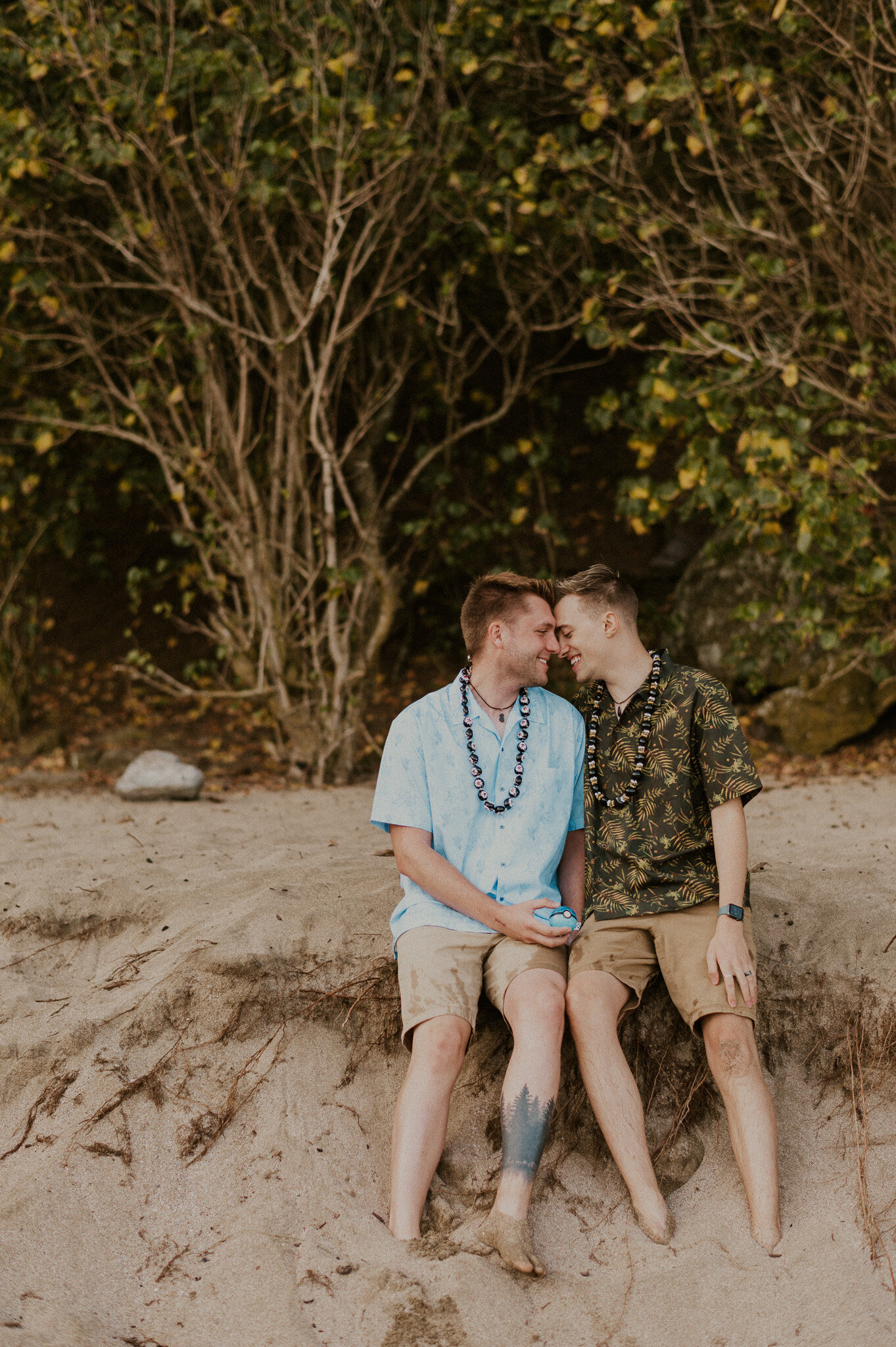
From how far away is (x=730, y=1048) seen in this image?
96.4 inches

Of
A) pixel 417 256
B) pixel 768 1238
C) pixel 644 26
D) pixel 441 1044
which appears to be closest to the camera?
pixel 768 1238

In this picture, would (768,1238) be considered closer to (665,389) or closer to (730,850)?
(730,850)

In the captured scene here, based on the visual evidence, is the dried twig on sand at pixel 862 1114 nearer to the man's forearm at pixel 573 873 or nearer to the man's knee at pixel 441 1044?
the man's forearm at pixel 573 873

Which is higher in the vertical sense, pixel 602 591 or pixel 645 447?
pixel 645 447

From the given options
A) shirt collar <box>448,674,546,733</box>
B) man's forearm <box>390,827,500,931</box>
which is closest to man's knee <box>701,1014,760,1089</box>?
man's forearm <box>390,827,500,931</box>

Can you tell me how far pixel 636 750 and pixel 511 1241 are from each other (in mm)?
1155

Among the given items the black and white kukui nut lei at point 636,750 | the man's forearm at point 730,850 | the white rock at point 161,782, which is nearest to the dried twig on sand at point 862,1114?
the man's forearm at point 730,850

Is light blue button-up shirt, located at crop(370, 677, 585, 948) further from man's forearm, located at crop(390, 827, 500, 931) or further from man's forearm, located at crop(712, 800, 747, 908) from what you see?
man's forearm, located at crop(712, 800, 747, 908)

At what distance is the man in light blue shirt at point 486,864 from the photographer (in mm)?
2363

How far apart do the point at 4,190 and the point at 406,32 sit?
2097 mm

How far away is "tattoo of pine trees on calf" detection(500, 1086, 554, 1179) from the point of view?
2.31 m

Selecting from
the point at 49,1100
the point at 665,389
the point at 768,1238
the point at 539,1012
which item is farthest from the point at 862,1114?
the point at 665,389

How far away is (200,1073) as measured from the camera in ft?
8.98

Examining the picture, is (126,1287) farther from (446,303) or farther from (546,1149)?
(446,303)
